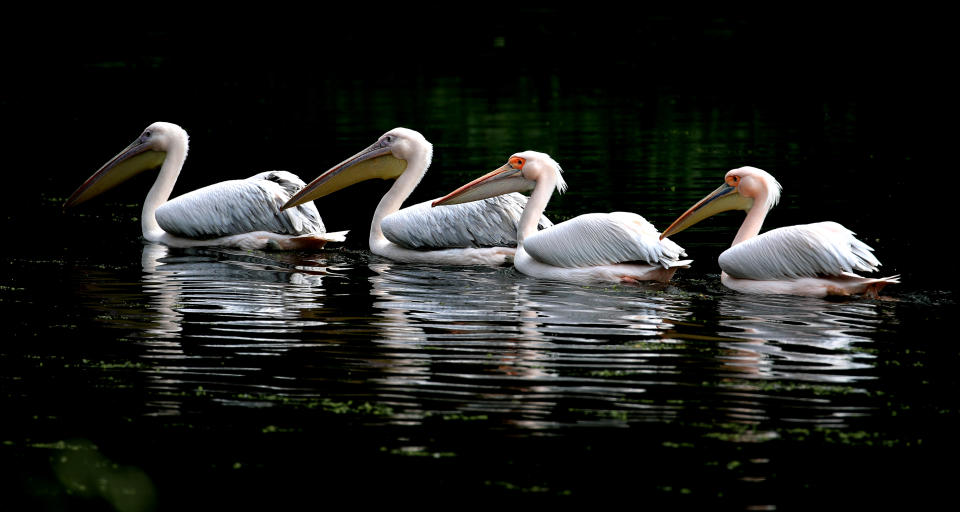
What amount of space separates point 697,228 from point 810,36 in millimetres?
19277

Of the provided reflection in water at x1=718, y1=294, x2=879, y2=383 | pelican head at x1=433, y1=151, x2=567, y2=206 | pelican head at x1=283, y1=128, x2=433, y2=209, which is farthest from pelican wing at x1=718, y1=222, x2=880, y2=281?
pelican head at x1=283, y1=128, x2=433, y2=209

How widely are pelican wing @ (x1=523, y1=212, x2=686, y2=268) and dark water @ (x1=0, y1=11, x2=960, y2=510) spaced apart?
0.19 m

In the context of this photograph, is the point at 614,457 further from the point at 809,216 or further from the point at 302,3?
the point at 302,3

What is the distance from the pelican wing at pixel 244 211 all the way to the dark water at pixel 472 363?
19 cm

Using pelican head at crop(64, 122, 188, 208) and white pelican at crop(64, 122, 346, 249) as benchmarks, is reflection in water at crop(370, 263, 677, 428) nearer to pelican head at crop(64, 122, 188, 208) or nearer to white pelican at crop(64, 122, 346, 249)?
white pelican at crop(64, 122, 346, 249)

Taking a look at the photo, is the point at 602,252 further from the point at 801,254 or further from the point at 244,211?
the point at 244,211

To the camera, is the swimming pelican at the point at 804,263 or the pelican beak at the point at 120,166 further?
the pelican beak at the point at 120,166

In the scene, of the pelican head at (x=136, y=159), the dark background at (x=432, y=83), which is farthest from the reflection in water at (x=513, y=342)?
the pelican head at (x=136, y=159)

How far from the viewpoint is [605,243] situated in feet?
25.6

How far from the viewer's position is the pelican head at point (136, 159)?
1025cm

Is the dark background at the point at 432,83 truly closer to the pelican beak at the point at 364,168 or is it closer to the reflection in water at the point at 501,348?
the pelican beak at the point at 364,168

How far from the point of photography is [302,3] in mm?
37875

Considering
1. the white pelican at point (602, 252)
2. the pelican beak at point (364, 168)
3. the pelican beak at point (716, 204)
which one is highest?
the pelican beak at point (364, 168)

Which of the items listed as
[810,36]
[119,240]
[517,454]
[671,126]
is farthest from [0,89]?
[517,454]
